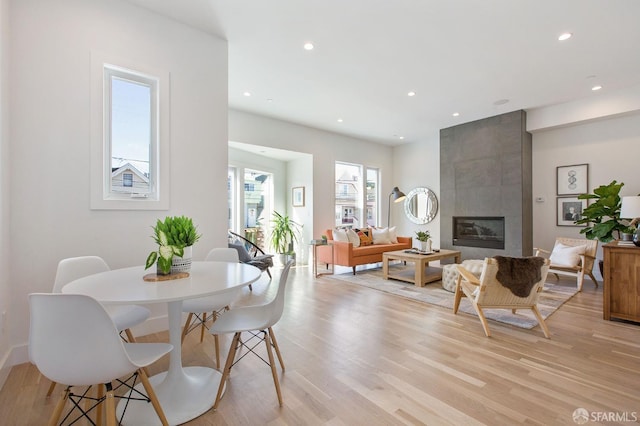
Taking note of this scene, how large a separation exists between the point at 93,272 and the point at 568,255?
6.01 m

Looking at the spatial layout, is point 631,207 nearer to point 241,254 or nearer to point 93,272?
point 241,254

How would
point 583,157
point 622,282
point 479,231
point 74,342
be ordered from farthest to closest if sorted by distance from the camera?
point 479,231 < point 583,157 < point 622,282 < point 74,342

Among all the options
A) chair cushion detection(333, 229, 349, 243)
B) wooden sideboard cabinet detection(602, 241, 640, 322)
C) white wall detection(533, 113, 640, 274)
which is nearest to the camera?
wooden sideboard cabinet detection(602, 241, 640, 322)

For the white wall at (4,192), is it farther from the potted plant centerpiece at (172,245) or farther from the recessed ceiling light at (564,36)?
the recessed ceiling light at (564,36)

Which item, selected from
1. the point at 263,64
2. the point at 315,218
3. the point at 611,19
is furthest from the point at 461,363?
the point at 315,218

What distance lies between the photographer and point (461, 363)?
7.45 ft

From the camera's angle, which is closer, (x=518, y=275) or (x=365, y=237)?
(x=518, y=275)

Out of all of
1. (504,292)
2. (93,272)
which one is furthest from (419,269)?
(93,272)

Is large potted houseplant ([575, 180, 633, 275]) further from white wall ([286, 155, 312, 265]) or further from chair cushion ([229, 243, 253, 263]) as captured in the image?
chair cushion ([229, 243, 253, 263])

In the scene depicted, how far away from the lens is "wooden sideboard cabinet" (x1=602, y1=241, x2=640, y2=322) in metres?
2.99

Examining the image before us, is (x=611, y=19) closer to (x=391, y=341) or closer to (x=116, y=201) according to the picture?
(x=391, y=341)

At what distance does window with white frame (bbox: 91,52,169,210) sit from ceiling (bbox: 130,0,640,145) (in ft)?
2.50

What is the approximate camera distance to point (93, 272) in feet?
7.29

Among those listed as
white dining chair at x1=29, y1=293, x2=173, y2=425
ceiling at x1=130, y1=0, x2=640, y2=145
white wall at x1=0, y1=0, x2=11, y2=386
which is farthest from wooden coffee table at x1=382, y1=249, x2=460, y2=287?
white wall at x1=0, y1=0, x2=11, y2=386
